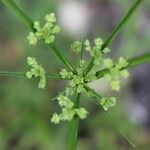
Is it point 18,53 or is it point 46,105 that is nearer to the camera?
point 46,105

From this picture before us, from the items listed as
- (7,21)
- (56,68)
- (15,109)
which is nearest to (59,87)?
(56,68)

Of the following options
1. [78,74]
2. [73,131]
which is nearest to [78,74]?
[78,74]

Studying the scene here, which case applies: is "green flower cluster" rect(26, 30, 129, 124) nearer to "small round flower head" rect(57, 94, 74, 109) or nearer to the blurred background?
"small round flower head" rect(57, 94, 74, 109)

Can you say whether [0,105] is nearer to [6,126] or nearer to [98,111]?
[6,126]

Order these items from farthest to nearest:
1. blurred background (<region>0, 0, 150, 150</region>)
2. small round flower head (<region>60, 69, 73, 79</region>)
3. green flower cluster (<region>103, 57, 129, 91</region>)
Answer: blurred background (<region>0, 0, 150, 150</region>) → small round flower head (<region>60, 69, 73, 79</region>) → green flower cluster (<region>103, 57, 129, 91</region>)

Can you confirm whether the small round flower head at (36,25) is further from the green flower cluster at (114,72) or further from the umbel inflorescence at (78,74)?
the green flower cluster at (114,72)

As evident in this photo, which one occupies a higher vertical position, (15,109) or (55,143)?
(15,109)

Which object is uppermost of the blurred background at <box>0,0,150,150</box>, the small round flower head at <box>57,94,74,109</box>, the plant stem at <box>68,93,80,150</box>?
the blurred background at <box>0,0,150,150</box>

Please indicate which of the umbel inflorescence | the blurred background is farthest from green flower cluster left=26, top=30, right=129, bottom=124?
the blurred background

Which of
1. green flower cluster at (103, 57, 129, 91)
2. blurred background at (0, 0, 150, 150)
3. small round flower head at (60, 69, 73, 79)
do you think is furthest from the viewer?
blurred background at (0, 0, 150, 150)
